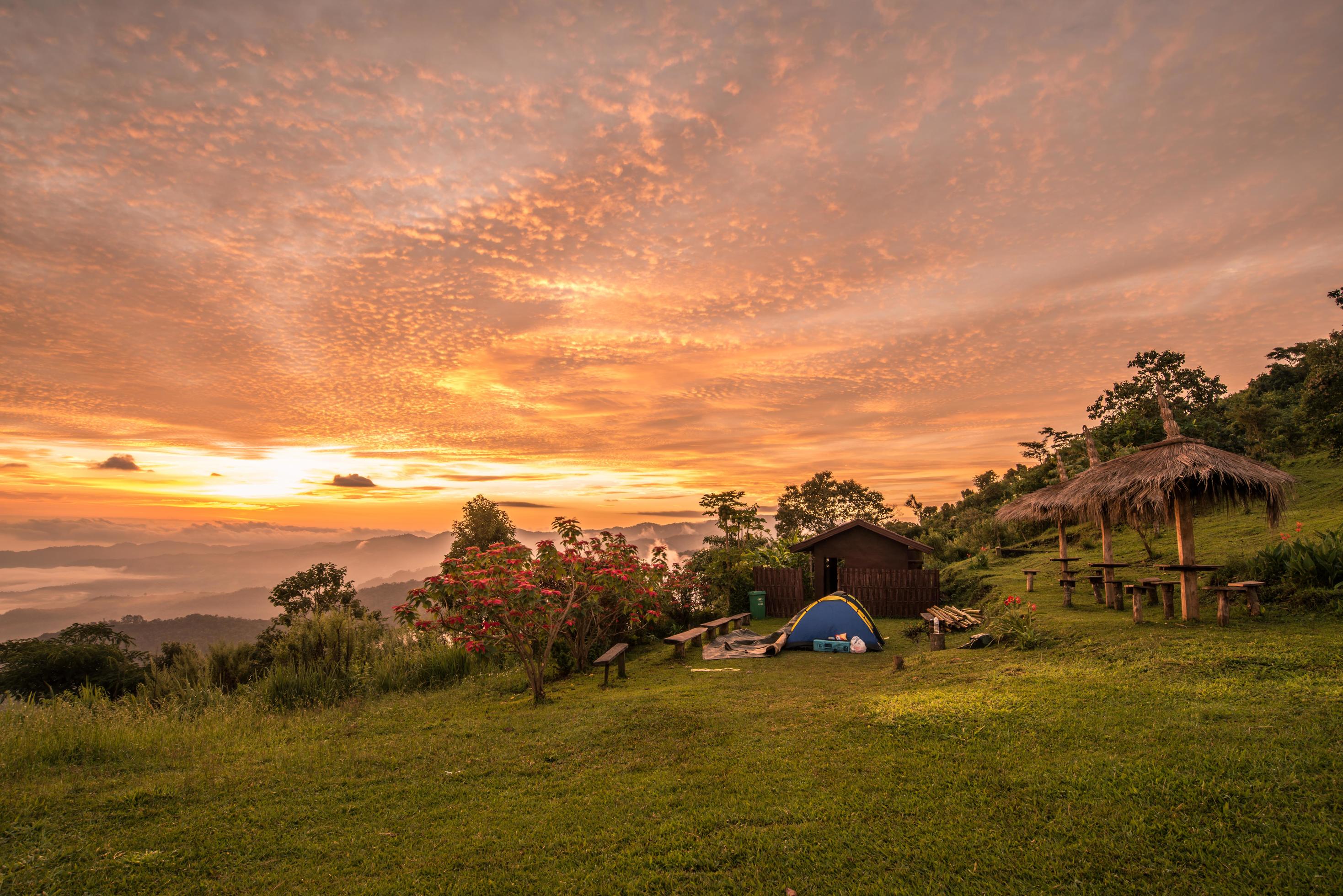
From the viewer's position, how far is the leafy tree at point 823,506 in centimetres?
4434

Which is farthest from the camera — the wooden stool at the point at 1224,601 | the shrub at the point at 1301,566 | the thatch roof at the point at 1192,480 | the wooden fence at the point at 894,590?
the wooden fence at the point at 894,590

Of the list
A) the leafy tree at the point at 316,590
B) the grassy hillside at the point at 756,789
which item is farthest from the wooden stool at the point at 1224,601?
the leafy tree at the point at 316,590

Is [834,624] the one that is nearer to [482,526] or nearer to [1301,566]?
[1301,566]

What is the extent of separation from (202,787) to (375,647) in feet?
23.7

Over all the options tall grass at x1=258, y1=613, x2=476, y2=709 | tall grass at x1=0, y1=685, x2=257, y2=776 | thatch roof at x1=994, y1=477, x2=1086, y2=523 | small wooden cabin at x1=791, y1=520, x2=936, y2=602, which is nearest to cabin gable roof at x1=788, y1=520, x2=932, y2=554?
small wooden cabin at x1=791, y1=520, x2=936, y2=602

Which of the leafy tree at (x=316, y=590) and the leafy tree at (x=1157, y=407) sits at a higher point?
the leafy tree at (x=1157, y=407)

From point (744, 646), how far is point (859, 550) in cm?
817

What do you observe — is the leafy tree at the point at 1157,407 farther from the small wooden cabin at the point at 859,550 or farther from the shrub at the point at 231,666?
the shrub at the point at 231,666

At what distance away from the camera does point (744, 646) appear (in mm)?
13977

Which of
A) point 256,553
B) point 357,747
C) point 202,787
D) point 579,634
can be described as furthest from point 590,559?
point 256,553

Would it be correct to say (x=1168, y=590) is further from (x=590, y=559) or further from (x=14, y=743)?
(x=14, y=743)

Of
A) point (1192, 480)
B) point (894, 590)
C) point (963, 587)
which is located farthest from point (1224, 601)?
point (963, 587)

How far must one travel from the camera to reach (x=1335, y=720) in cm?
519

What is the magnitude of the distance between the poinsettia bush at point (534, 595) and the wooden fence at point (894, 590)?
856cm
